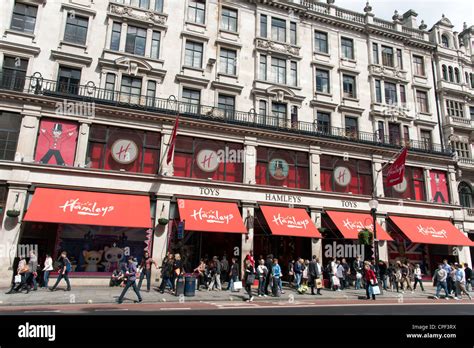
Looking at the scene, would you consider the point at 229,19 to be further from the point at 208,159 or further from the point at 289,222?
the point at 289,222

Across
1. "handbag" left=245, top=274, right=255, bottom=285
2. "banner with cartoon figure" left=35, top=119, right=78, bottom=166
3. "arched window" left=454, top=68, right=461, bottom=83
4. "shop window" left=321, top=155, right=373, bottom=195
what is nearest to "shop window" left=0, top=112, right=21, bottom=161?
"banner with cartoon figure" left=35, top=119, right=78, bottom=166

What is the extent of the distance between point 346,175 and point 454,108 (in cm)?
1482

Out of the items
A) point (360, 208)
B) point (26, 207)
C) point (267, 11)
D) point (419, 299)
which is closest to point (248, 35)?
point (267, 11)

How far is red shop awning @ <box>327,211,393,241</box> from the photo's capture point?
22422 mm

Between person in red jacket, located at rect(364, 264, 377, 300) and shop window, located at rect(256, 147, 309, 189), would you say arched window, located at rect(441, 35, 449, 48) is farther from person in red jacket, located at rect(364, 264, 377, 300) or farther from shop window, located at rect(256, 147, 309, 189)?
person in red jacket, located at rect(364, 264, 377, 300)

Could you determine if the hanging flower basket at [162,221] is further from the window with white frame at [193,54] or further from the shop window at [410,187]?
the shop window at [410,187]

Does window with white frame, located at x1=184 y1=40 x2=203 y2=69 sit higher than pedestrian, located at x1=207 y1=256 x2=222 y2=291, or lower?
higher

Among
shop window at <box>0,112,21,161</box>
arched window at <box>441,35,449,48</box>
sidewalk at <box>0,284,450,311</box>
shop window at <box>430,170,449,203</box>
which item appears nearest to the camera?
sidewalk at <box>0,284,450,311</box>

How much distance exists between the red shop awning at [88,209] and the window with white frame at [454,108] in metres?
28.8

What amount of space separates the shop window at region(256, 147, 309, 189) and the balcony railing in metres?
1.71

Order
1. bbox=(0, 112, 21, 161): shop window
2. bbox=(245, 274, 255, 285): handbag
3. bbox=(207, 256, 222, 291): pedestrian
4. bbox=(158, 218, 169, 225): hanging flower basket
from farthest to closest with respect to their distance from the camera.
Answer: bbox=(158, 218, 169, 225): hanging flower basket
bbox=(0, 112, 21, 161): shop window
bbox=(207, 256, 222, 291): pedestrian
bbox=(245, 274, 255, 285): handbag

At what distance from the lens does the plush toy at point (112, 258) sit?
19.1 metres

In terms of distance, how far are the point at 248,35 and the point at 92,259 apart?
65.1ft

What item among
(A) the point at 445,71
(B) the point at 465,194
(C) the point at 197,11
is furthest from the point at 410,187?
(C) the point at 197,11
